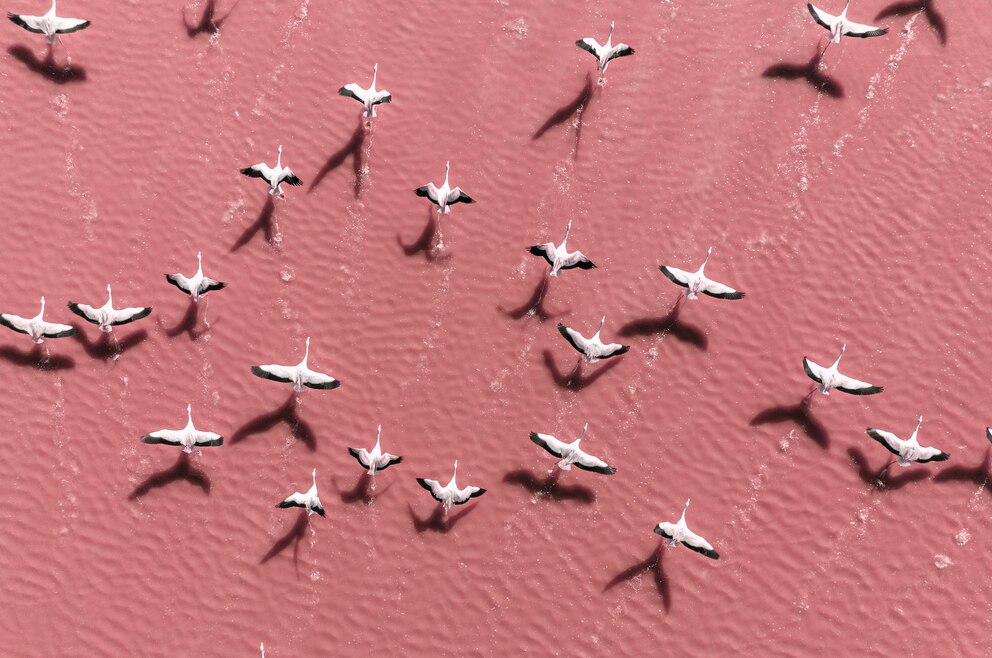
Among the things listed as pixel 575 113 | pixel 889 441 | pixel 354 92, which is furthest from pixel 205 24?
pixel 889 441

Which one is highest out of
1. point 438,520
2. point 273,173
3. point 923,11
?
point 923,11

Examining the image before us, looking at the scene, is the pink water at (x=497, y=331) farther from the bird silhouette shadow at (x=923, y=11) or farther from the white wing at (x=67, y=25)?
the white wing at (x=67, y=25)

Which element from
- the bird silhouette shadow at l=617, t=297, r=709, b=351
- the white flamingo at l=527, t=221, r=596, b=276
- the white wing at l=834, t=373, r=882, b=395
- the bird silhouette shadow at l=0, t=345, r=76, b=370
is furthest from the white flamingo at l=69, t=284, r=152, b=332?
the white wing at l=834, t=373, r=882, b=395

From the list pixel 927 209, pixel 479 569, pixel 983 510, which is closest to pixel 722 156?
pixel 927 209

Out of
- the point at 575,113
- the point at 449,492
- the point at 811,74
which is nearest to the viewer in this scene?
the point at 449,492

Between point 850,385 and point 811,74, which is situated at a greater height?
point 811,74

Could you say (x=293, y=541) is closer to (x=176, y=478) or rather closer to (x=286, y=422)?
(x=286, y=422)

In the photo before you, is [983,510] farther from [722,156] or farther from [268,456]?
[268,456]
